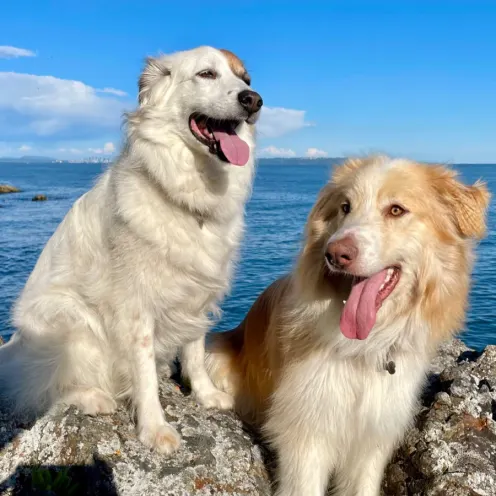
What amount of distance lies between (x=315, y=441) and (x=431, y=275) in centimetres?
150

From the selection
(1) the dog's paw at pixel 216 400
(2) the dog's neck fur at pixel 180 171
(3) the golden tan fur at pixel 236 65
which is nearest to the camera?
(2) the dog's neck fur at pixel 180 171

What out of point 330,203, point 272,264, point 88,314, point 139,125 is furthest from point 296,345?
point 272,264

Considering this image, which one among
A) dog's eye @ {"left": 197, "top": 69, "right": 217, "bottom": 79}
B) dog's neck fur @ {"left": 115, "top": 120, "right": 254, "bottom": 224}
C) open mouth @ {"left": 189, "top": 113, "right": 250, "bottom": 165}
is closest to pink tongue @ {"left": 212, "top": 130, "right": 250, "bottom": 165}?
open mouth @ {"left": 189, "top": 113, "right": 250, "bottom": 165}

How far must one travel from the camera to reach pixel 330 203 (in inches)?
145

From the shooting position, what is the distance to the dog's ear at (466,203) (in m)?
3.35

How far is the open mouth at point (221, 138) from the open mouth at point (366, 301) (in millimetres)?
1431

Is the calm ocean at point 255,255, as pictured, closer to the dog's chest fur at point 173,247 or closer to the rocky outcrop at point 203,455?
the dog's chest fur at point 173,247

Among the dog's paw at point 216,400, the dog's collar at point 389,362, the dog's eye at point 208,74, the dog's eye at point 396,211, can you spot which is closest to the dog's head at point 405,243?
the dog's eye at point 396,211

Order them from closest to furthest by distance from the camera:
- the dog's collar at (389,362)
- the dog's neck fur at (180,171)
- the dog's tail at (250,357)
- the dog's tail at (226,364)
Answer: the dog's collar at (389,362), the dog's neck fur at (180,171), the dog's tail at (250,357), the dog's tail at (226,364)

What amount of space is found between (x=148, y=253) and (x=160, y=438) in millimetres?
1380

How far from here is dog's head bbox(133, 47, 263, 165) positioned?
4.17 m

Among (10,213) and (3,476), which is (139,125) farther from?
(10,213)

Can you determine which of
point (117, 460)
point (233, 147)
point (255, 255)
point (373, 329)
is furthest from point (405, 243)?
point (255, 255)

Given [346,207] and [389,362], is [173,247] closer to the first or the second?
[346,207]
